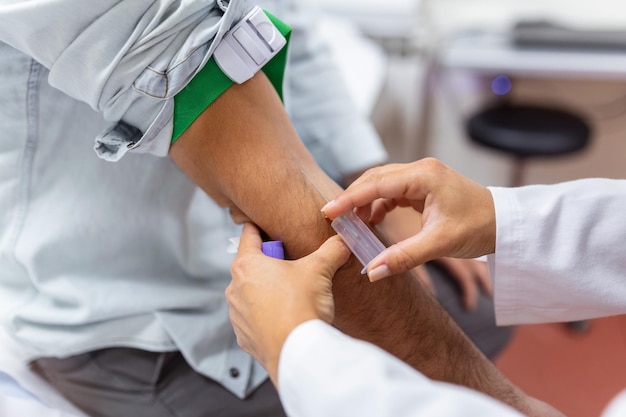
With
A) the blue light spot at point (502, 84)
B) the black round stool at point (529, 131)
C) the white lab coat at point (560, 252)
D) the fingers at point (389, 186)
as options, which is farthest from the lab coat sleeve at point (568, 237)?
the blue light spot at point (502, 84)

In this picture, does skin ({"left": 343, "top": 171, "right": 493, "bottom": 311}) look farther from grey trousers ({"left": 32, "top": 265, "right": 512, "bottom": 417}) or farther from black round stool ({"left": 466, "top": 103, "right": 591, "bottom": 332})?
black round stool ({"left": 466, "top": 103, "right": 591, "bottom": 332})

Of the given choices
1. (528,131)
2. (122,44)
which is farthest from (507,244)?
(528,131)

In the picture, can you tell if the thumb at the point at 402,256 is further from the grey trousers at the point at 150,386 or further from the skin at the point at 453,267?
the skin at the point at 453,267

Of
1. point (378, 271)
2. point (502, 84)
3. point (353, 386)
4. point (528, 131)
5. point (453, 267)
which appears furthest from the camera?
point (502, 84)

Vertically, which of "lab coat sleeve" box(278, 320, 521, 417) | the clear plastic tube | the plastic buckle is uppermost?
the plastic buckle

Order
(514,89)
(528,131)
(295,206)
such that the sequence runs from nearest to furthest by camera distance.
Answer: (295,206) < (528,131) < (514,89)

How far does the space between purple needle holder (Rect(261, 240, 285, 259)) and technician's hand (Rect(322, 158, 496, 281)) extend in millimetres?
71

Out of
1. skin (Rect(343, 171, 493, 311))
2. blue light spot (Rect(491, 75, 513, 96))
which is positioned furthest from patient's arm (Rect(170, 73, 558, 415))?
blue light spot (Rect(491, 75, 513, 96))

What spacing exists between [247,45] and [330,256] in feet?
0.88

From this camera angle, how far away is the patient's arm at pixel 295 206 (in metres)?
0.73

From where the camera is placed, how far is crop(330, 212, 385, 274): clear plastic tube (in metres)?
0.71

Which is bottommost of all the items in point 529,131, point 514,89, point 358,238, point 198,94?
point 514,89

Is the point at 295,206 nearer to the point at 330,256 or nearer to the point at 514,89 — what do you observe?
the point at 330,256

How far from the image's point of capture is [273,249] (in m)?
0.71
